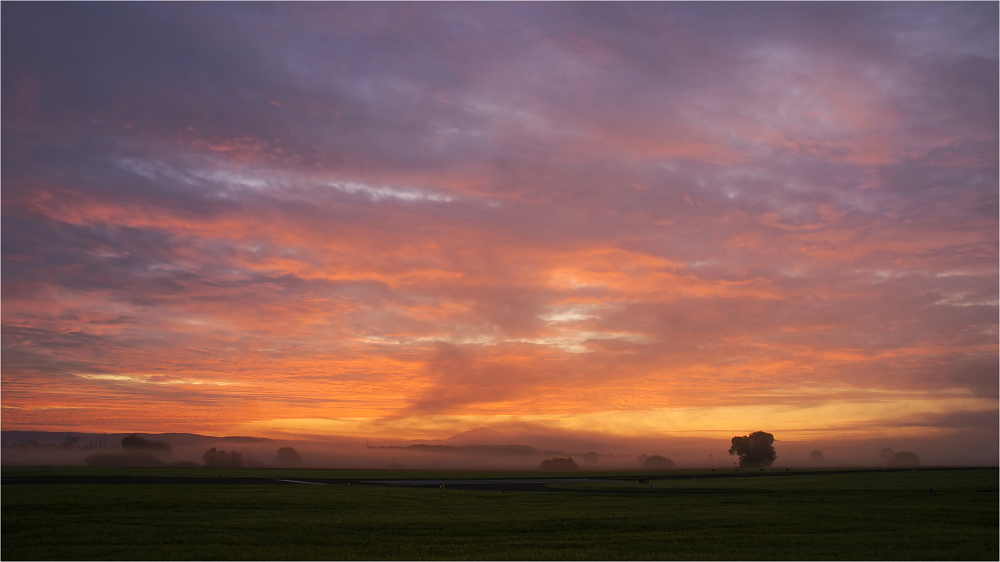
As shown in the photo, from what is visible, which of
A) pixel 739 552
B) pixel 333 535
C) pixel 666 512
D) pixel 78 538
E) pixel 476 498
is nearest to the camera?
pixel 739 552

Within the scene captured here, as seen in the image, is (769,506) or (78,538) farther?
(769,506)

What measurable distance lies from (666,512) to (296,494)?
34.4 metres

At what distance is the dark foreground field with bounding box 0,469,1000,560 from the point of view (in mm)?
27328

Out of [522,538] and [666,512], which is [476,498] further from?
[522,538]

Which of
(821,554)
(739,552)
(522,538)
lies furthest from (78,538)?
(821,554)

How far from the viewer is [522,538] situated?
3136 centimetres

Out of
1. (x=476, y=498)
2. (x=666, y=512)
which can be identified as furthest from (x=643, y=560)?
(x=476, y=498)

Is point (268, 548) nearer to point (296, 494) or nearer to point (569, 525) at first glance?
point (569, 525)

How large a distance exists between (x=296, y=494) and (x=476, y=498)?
56.3 feet

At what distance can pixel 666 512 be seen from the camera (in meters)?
43.2

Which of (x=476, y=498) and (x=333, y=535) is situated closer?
(x=333, y=535)

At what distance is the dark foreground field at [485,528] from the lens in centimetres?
2733

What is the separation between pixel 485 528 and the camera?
114 feet

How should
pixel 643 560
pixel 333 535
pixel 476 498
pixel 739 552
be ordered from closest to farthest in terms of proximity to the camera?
pixel 643 560, pixel 739 552, pixel 333 535, pixel 476 498
